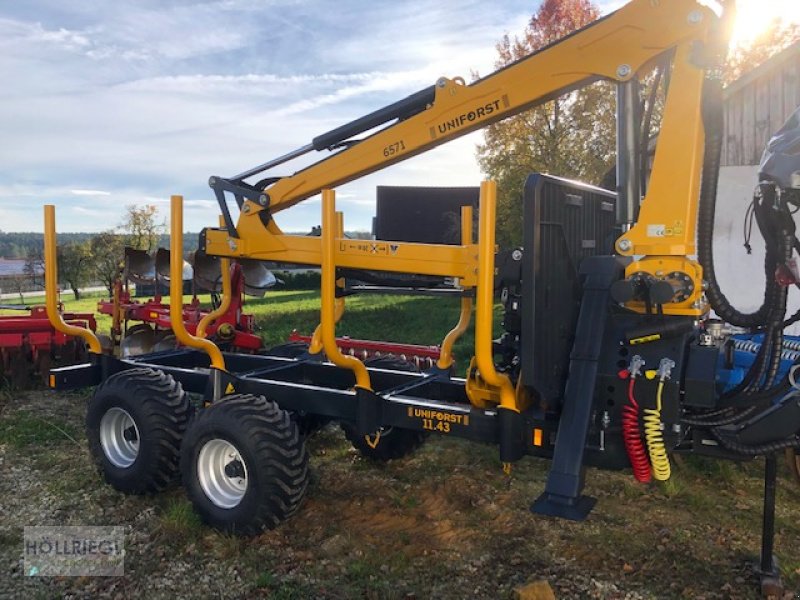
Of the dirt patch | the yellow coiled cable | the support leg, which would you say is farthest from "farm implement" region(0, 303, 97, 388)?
the support leg

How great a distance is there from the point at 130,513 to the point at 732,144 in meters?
8.34

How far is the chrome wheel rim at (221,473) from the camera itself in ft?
14.8

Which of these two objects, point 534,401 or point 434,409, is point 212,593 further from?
point 534,401

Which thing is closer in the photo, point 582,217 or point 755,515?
point 582,217

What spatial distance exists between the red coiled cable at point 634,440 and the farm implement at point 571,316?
1 centimetres

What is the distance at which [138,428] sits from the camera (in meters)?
4.97

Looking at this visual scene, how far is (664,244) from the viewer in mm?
3867

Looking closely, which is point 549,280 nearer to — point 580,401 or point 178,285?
point 580,401

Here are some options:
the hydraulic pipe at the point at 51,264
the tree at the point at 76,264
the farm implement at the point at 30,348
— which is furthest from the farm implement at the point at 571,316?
the tree at the point at 76,264

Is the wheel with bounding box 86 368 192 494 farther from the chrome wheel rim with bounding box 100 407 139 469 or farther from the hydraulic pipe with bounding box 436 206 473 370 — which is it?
the hydraulic pipe with bounding box 436 206 473 370

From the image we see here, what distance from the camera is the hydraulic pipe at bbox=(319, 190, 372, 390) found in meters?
4.28

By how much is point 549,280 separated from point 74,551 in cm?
333

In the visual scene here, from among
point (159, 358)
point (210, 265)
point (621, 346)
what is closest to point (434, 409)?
point (621, 346)

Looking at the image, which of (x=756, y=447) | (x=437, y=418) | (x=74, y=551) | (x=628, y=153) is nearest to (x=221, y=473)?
(x=74, y=551)
